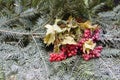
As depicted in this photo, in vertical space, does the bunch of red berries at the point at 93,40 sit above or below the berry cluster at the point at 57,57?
above

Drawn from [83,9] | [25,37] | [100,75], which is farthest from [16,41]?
[100,75]

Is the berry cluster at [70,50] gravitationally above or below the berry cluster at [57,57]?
above

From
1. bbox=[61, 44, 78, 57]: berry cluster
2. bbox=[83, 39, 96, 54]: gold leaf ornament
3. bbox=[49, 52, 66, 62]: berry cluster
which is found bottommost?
bbox=[49, 52, 66, 62]: berry cluster

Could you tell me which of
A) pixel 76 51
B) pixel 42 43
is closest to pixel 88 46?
pixel 76 51

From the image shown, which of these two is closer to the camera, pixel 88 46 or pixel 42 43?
pixel 88 46

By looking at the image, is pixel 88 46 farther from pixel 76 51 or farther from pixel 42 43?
pixel 42 43

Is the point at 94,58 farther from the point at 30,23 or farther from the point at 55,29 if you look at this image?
the point at 30,23

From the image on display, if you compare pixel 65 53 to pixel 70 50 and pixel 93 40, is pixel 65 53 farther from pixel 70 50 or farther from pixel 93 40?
pixel 93 40

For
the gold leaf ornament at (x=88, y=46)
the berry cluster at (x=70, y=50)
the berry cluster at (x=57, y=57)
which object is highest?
the gold leaf ornament at (x=88, y=46)
